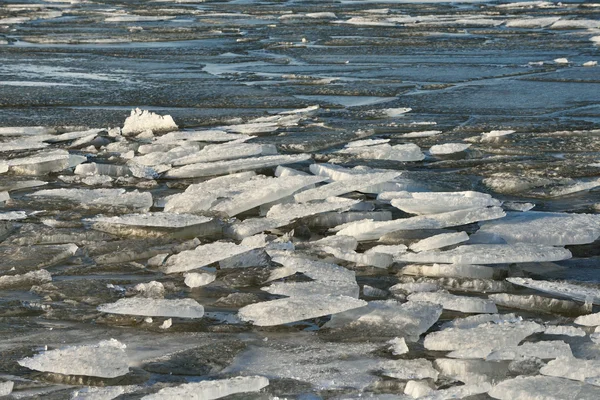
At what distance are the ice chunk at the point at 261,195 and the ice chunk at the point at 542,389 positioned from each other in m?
1.60

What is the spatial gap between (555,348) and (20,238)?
5.97 feet

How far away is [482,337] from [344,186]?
1.34m

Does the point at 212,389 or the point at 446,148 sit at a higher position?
the point at 212,389

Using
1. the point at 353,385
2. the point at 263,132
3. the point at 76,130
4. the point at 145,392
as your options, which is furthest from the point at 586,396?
the point at 76,130

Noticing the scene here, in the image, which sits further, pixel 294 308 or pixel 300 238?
pixel 300 238

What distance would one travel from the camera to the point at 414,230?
3.30 meters

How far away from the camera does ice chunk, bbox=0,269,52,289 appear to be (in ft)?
9.62

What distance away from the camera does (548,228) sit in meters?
3.31

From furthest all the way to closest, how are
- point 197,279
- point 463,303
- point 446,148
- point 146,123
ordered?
1. point 146,123
2. point 446,148
3. point 197,279
4. point 463,303

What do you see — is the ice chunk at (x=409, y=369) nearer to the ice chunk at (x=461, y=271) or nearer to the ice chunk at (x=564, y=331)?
the ice chunk at (x=564, y=331)

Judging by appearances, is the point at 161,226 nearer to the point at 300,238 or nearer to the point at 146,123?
the point at 300,238

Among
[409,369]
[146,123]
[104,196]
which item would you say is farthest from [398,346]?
[146,123]

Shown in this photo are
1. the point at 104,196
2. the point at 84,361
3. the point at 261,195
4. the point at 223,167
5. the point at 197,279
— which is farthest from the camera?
the point at 223,167

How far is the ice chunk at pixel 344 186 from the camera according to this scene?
3.66 metres
